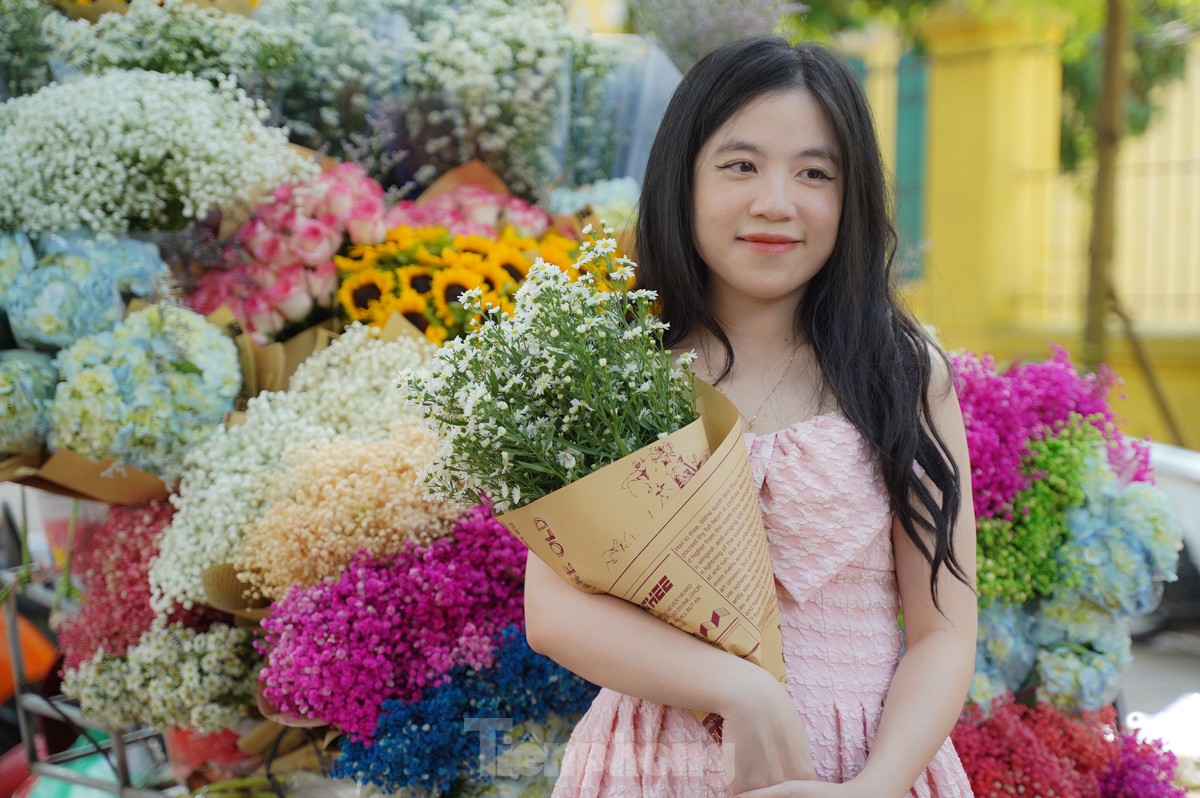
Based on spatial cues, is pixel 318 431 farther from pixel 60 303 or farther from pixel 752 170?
pixel 752 170

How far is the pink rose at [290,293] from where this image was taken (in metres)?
2.49

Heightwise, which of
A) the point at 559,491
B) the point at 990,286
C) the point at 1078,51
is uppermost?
the point at 1078,51

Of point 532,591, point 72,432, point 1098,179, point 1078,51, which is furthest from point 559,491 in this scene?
point 1078,51

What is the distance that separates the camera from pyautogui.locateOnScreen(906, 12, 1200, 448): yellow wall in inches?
A: 290

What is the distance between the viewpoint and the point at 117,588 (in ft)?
7.30

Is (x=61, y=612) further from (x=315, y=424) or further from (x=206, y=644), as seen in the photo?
(x=315, y=424)

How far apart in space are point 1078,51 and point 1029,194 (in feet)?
3.51

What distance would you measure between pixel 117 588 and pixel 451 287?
94 centimetres

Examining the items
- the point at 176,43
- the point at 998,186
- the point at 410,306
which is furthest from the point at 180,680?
the point at 998,186

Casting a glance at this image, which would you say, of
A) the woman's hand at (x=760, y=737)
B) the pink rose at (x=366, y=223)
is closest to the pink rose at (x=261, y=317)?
the pink rose at (x=366, y=223)

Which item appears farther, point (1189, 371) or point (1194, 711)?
point (1189, 371)

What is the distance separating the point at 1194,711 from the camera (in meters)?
3.11

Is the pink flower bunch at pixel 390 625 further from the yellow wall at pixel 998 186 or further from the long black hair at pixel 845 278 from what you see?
the yellow wall at pixel 998 186

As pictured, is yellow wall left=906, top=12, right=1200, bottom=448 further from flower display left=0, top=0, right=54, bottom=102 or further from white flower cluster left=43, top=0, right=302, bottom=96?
flower display left=0, top=0, right=54, bottom=102
